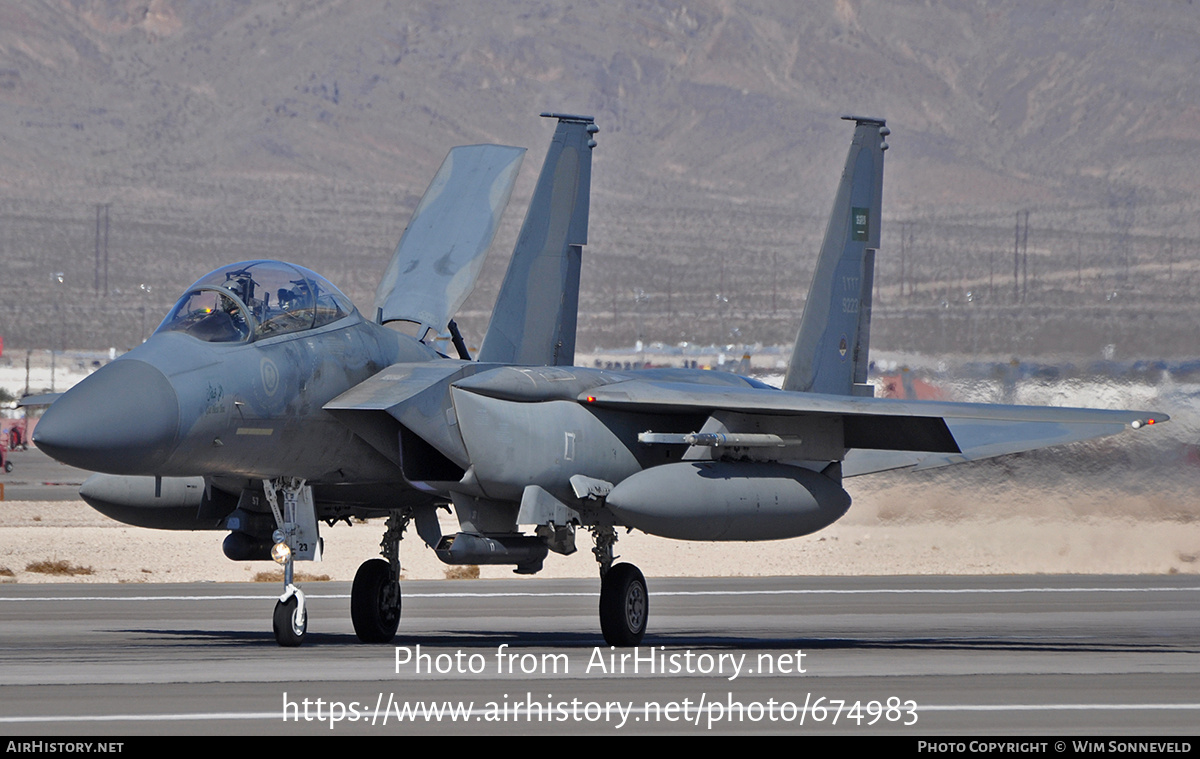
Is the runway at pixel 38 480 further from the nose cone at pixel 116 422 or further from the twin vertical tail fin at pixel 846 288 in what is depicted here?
the nose cone at pixel 116 422

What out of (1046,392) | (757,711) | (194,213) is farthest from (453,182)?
(194,213)

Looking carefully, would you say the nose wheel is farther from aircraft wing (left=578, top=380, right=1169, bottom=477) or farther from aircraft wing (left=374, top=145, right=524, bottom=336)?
aircraft wing (left=374, top=145, right=524, bottom=336)

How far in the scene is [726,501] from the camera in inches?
608

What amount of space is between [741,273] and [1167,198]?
39504 mm

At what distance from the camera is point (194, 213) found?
136875 mm

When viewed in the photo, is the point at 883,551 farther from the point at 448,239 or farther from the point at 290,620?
the point at 290,620

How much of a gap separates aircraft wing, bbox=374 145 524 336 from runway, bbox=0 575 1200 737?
3.24m

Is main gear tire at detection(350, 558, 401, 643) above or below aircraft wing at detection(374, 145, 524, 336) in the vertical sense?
below

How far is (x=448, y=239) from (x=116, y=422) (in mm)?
6550

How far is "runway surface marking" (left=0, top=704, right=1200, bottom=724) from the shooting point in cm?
1041

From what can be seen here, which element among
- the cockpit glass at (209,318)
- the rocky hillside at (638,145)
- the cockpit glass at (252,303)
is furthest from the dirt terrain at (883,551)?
the rocky hillside at (638,145)

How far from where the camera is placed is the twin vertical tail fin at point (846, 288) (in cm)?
1928

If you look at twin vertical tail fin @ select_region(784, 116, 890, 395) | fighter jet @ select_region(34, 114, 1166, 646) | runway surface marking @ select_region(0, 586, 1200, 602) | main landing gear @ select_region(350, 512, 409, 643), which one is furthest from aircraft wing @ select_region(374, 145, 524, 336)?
runway surface marking @ select_region(0, 586, 1200, 602)
